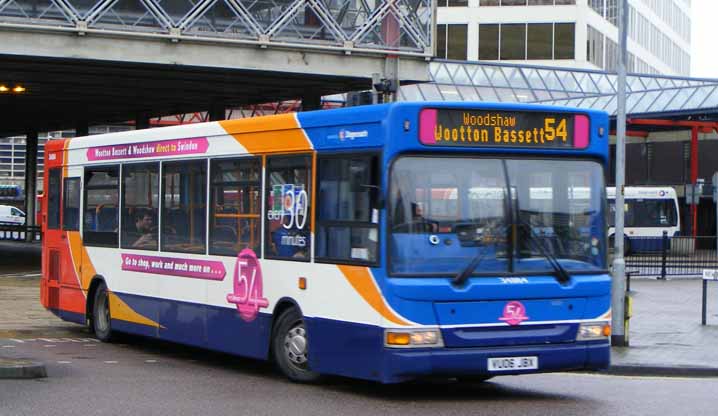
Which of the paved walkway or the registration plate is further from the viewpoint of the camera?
the paved walkway

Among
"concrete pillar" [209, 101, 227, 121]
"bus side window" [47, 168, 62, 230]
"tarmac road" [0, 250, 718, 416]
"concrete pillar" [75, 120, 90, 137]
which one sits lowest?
"tarmac road" [0, 250, 718, 416]

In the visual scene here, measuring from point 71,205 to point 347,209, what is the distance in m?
7.01

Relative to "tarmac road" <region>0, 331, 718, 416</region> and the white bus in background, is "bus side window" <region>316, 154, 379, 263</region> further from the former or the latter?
the white bus in background

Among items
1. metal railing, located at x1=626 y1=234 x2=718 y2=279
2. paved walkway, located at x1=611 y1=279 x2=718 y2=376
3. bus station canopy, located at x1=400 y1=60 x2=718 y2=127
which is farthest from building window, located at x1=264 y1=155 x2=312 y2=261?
bus station canopy, located at x1=400 y1=60 x2=718 y2=127

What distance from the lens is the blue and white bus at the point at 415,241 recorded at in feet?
36.6

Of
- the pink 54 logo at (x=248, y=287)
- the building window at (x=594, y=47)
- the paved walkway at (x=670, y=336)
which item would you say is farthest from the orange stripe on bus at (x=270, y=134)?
the building window at (x=594, y=47)

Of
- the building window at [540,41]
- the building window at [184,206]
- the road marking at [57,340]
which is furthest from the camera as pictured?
the building window at [540,41]

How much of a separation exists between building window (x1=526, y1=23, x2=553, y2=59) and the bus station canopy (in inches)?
308

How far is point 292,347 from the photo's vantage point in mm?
12422

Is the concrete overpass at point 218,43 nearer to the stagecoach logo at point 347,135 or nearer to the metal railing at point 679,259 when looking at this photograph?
the metal railing at point 679,259

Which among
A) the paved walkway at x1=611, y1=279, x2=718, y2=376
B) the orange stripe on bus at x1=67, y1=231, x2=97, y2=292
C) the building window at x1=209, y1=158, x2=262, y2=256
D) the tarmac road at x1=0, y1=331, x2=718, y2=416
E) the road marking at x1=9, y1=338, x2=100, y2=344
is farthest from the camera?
the orange stripe on bus at x1=67, y1=231, x2=97, y2=292

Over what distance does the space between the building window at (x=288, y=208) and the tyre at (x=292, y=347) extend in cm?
60

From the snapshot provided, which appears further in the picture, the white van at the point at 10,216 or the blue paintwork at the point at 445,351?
the white van at the point at 10,216

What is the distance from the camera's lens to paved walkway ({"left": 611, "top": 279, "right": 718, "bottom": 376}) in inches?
574
